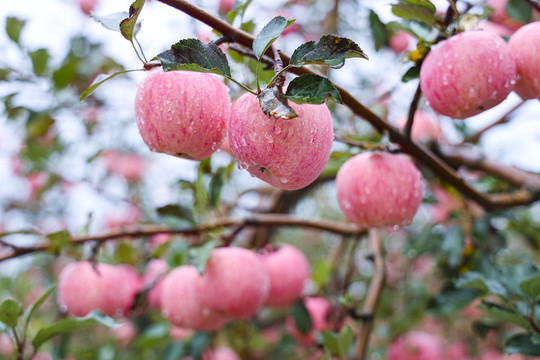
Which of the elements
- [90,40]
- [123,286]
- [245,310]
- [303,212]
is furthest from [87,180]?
[303,212]

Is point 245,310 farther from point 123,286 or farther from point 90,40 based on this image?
point 90,40

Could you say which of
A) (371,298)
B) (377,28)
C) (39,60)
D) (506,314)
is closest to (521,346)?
(506,314)

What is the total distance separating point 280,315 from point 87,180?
3.42 feet

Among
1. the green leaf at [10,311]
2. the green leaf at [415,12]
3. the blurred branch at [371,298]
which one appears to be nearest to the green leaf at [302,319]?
the blurred branch at [371,298]

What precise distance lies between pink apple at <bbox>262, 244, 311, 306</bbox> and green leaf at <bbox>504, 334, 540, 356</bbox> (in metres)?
0.50

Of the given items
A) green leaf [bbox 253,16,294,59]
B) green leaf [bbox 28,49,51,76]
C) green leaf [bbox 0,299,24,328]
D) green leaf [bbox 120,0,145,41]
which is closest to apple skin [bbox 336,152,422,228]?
green leaf [bbox 253,16,294,59]

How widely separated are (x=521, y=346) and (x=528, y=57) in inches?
19.5

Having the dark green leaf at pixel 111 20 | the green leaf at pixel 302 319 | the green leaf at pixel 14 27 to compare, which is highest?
the dark green leaf at pixel 111 20

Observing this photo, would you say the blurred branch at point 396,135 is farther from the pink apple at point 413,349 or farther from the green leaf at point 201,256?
the pink apple at point 413,349

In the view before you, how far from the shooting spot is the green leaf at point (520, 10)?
815mm

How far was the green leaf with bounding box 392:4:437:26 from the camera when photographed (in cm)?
62

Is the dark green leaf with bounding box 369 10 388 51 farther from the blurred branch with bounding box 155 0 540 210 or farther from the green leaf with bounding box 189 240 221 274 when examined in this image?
the green leaf with bounding box 189 240 221 274

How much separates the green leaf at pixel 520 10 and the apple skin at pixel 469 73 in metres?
0.29

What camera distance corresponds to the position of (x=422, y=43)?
63cm
